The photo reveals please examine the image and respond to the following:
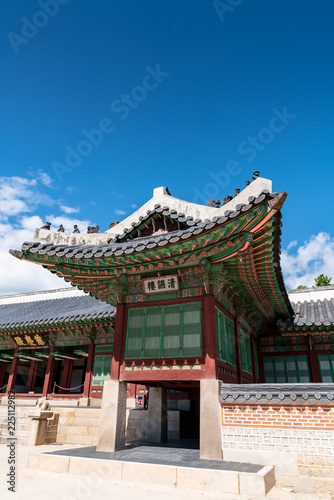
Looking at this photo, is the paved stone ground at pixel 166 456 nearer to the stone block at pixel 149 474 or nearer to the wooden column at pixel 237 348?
the stone block at pixel 149 474

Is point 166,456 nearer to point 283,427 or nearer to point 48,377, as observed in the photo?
point 283,427

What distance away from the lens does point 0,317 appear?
25.5m

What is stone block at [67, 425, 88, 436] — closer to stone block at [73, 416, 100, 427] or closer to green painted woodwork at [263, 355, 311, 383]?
stone block at [73, 416, 100, 427]

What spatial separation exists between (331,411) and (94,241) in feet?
Result: 41.7

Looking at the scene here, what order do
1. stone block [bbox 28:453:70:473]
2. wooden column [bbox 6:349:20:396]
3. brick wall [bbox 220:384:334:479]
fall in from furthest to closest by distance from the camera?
wooden column [bbox 6:349:20:396]
stone block [bbox 28:453:70:473]
brick wall [bbox 220:384:334:479]

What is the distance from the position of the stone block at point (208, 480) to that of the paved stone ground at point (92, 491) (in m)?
0.10

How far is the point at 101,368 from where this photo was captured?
59.5 ft

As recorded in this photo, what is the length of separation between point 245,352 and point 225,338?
122 inches

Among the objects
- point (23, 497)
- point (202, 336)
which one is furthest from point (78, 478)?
point (202, 336)

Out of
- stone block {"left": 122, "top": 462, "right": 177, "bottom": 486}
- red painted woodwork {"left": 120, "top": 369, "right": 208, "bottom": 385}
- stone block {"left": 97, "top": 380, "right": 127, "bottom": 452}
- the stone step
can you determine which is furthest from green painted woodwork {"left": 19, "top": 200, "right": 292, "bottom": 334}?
A: the stone step

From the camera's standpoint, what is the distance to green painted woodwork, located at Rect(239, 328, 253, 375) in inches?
504

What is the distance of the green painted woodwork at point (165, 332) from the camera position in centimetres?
998

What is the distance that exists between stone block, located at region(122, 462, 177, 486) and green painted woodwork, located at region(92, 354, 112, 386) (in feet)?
34.6

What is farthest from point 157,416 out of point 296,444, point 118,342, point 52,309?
point 52,309
